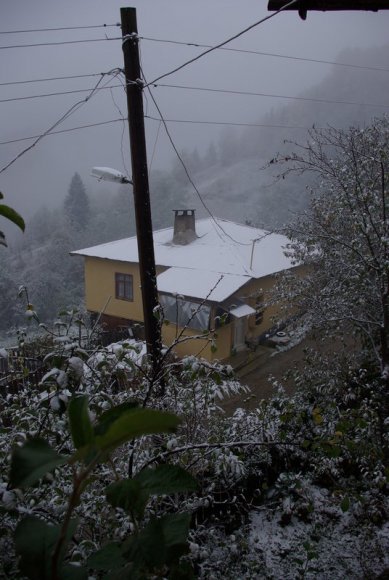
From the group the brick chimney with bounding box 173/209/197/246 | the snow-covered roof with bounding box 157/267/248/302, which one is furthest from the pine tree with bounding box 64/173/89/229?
the snow-covered roof with bounding box 157/267/248/302

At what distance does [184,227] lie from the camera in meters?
18.2

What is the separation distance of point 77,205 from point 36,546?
2087 inches

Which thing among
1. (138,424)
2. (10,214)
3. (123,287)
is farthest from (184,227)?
(138,424)

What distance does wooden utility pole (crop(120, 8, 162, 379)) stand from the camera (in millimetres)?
4605

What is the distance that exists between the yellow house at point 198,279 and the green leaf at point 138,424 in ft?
39.2

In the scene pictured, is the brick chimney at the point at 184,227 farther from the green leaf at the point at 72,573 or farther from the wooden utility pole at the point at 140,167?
the green leaf at the point at 72,573

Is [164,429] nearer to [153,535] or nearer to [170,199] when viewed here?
[153,535]

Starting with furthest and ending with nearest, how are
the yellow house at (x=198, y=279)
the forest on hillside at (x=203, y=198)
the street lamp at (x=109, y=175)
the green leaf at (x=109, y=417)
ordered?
→ the forest on hillside at (x=203, y=198)
the yellow house at (x=198, y=279)
the street lamp at (x=109, y=175)
the green leaf at (x=109, y=417)

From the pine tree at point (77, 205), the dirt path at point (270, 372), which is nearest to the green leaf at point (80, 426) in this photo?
the dirt path at point (270, 372)

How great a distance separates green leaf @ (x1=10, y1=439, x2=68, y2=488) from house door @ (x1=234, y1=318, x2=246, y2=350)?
14.4 m

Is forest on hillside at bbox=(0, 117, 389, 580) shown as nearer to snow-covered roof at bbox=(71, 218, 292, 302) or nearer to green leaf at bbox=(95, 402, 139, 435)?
green leaf at bbox=(95, 402, 139, 435)

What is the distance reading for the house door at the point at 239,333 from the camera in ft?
49.7

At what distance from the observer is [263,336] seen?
16.6m

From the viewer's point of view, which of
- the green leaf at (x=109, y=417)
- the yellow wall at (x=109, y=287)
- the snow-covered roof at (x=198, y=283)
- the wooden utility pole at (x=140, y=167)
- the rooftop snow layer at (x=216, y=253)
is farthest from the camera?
the yellow wall at (x=109, y=287)
